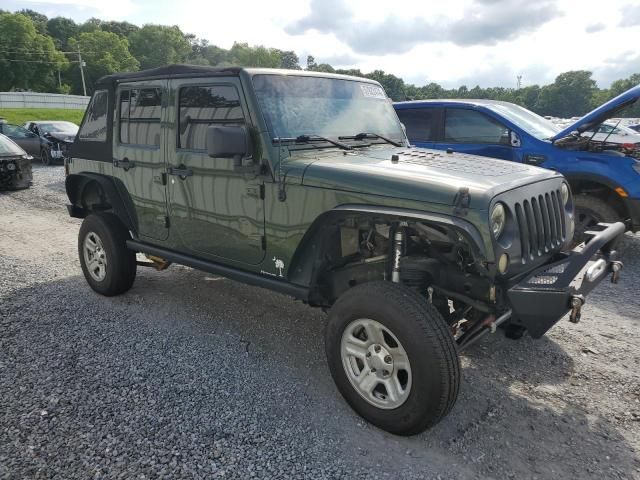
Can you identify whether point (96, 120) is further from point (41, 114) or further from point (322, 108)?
point (41, 114)

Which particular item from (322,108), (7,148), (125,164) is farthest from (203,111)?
(7,148)

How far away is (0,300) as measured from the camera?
4.96m

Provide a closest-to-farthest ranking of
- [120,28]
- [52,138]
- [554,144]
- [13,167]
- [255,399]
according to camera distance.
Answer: [255,399] < [554,144] < [13,167] < [52,138] < [120,28]

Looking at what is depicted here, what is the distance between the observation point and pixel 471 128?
22.9 ft

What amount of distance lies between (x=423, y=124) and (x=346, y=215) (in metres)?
4.67

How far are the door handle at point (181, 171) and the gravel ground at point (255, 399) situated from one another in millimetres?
1326

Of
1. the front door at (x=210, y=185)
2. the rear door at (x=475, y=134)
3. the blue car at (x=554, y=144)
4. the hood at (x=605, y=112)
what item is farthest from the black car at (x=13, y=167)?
the hood at (x=605, y=112)

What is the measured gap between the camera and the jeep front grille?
9.49ft

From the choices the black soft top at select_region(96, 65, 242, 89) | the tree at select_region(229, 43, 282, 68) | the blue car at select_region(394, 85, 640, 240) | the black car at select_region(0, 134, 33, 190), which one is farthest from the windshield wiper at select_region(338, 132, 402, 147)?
the tree at select_region(229, 43, 282, 68)

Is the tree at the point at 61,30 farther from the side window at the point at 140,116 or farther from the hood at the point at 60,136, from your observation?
the side window at the point at 140,116

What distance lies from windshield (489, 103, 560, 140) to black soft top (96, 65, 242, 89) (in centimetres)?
443

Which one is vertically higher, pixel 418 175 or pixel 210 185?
pixel 418 175

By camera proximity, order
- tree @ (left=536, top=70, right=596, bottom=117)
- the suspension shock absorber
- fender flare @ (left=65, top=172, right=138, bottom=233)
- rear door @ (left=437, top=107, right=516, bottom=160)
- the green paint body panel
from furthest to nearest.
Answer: tree @ (left=536, top=70, right=596, bottom=117) → rear door @ (left=437, top=107, right=516, bottom=160) → fender flare @ (left=65, top=172, right=138, bottom=233) → the suspension shock absorber → the green paint body panel

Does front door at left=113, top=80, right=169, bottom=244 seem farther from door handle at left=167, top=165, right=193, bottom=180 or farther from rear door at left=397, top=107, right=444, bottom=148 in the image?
rear door at left=397, top=107, right=444, bottom=148
